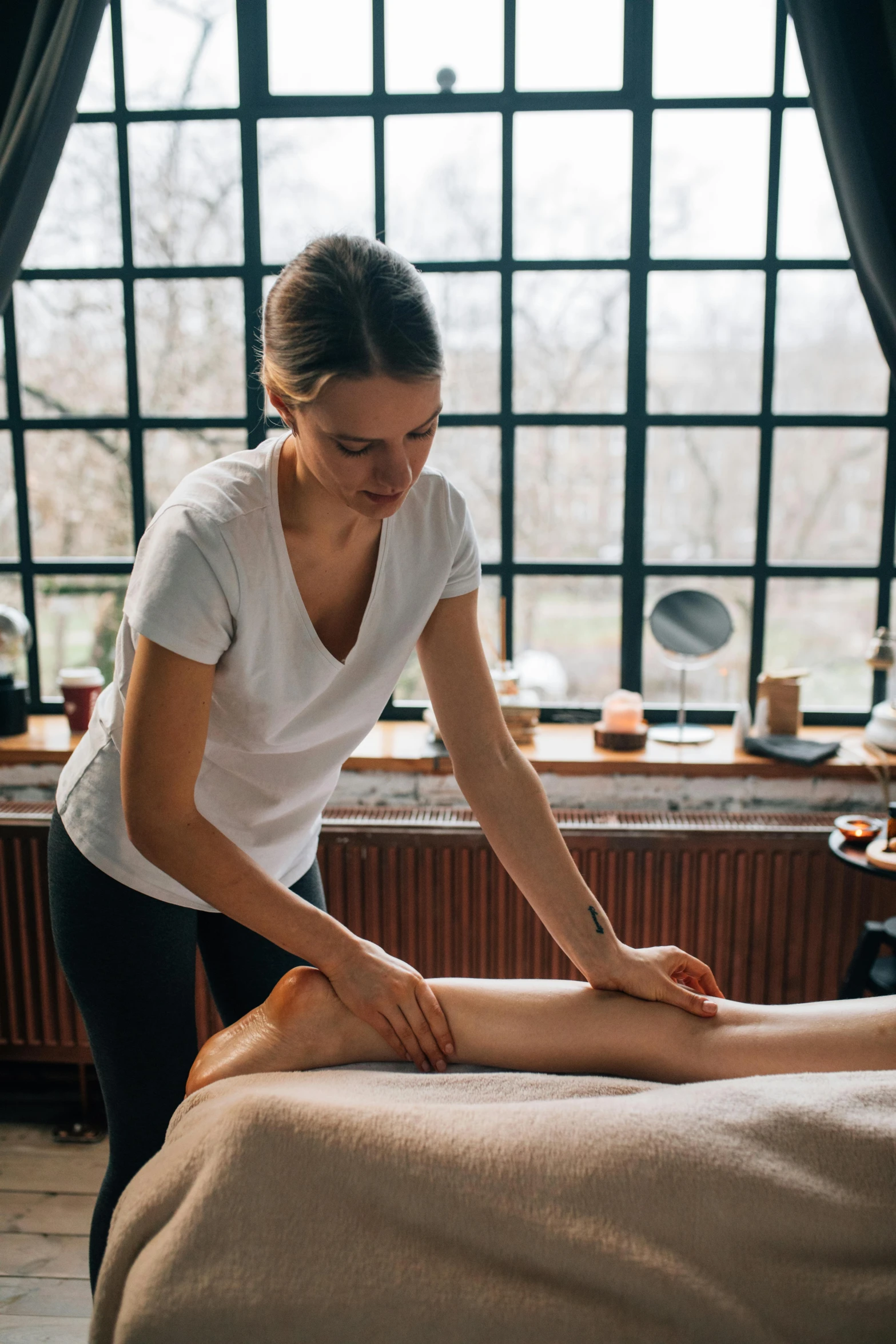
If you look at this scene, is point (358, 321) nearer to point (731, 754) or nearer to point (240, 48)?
point (731, 754)

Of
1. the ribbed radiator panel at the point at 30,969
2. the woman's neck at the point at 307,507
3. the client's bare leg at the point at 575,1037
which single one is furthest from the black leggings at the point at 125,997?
the ribbed radiator panel at the point at 30,969

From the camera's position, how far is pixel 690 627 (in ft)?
7.17

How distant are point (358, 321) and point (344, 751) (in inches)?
21.6

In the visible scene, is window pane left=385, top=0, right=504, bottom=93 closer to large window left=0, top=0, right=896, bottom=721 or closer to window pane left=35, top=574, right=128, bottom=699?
large window left=0, top=0, right=896, bottom=721

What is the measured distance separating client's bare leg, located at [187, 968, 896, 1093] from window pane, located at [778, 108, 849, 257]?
188cm

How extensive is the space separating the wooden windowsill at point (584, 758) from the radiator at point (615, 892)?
10 centimetres

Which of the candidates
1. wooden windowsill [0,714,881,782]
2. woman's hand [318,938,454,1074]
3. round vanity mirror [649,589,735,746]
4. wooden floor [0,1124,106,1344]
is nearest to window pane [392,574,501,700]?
wooden windowsill [0,714,881,782]

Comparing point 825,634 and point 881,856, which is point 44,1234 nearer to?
point 881,856

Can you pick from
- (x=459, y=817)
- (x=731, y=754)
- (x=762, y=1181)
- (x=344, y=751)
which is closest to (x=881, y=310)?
(x=731, y=754)

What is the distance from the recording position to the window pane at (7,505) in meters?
2.49

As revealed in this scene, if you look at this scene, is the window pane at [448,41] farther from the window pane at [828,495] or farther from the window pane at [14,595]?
the window pane at [14,595]

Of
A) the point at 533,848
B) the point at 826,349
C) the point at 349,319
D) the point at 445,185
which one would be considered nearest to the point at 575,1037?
the point at 533,848

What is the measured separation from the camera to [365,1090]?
862 millimetres

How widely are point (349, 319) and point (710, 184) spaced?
1758 mm
